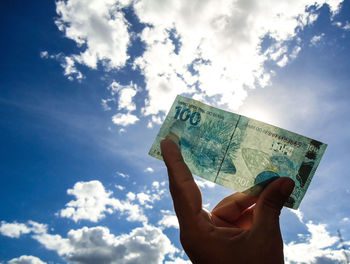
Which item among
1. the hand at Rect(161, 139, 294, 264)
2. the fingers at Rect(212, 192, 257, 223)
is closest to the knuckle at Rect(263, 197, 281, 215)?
the hand at Rect(161, 139, 294, 264)

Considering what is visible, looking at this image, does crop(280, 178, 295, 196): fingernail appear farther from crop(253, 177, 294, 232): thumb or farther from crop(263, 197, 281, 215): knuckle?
crop(263, 197, 281, 215): knuckle

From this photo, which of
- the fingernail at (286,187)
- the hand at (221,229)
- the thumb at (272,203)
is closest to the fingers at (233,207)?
the hand at (221,229)

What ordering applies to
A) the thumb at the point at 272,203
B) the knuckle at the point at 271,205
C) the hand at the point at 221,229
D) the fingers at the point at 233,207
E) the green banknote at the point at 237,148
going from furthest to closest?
the green banknote at the point at 237,148 < the fingers at the point at 233,207 < the knuckle at the point at 271,205 < the thumb at the point at 272,203 < the hand at the point at 221,229

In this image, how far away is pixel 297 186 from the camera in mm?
4785

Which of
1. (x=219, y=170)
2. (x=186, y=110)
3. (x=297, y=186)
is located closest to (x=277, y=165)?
(x=297, y=186)

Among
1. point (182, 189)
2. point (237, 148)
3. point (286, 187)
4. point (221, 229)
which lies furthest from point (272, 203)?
point (237, 148)

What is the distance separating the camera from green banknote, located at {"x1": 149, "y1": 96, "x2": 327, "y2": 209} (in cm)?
480

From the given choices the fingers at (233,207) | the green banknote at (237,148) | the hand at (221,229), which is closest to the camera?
the hand at (221,229)

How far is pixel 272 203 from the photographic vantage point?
289cm

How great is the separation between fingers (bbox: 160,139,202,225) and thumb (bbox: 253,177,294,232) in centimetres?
76

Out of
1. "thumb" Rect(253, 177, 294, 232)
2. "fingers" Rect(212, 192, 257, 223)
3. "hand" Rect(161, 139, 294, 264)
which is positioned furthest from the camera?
"fingers" Rect(212, 192, 257, 223)

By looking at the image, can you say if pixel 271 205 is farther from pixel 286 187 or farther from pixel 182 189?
pixel 182 189

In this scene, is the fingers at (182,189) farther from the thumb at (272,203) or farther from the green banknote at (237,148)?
the green banknote at (237,148)

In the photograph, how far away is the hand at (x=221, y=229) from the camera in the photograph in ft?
8.23
